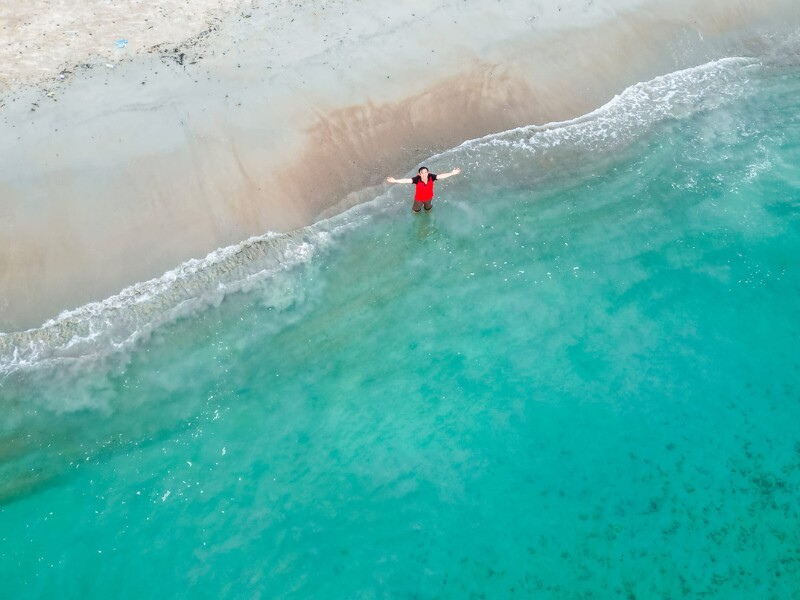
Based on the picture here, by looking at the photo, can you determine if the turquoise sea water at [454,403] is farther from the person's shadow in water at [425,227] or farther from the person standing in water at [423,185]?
the person standing in water at [423,185]

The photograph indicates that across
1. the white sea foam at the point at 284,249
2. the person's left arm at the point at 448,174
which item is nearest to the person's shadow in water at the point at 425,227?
the white sea foam at the point at 284,249

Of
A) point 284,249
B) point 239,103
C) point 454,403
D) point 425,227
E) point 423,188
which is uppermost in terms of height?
point 239,103

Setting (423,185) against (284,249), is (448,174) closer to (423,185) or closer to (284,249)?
(423,185)

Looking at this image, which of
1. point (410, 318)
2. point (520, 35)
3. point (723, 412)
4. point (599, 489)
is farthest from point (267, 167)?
point (723, 412)

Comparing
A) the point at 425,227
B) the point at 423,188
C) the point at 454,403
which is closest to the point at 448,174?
the point at 423,188

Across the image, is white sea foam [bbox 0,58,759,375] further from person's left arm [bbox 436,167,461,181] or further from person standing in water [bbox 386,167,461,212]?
person standing in water [bbox 386,167,461,212]

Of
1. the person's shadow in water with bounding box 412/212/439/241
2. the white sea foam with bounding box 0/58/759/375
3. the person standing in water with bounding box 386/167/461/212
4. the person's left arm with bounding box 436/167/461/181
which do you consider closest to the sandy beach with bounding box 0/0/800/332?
the white sea foam with bounding box 0/58/759/375
